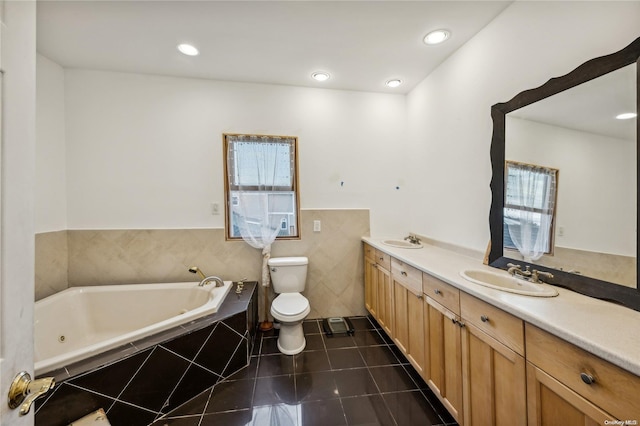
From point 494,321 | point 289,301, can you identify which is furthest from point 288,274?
point 494,321

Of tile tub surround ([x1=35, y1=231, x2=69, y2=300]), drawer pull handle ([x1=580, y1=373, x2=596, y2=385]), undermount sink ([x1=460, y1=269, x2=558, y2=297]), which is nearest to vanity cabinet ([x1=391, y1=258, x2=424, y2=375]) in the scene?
undermount sink ([x1=460, y1=269, x2=558, y2=297])

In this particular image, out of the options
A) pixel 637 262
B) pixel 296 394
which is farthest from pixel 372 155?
pixel 296 394

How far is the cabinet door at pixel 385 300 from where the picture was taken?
2086 millimetres

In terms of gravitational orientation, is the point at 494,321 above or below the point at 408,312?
above

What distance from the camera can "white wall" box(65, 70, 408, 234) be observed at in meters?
2.32

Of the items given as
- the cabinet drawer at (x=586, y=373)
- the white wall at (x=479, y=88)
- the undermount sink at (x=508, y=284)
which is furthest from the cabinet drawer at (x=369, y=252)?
the cabinet drawer at (x=586, y=373)

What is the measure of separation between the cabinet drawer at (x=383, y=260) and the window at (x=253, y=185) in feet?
3.40

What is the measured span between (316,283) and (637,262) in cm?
221

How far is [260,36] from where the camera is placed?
1841mm

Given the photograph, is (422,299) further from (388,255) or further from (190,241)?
(190,241)

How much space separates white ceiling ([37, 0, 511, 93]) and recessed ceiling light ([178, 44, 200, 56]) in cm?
5

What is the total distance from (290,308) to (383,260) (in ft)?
3.04

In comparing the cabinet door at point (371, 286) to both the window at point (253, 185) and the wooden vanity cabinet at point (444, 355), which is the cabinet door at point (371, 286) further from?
the window at point (253, 185)

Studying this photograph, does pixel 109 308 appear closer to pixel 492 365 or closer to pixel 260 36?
pixel 260 36
